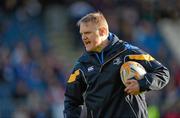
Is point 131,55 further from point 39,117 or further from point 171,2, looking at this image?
point 171,2

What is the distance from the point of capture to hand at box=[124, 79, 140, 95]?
5.81m

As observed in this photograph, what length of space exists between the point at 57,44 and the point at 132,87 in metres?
9.91

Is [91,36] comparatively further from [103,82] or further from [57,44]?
[57,44]

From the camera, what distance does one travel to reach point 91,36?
20.1 ft

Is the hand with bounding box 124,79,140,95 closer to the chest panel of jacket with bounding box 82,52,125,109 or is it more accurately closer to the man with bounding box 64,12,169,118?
the man with bounding box 64,12,169,118

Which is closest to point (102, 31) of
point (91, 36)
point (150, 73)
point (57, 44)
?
point (91, 36)

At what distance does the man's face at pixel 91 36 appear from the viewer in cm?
611

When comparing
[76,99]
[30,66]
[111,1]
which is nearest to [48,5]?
[111,1]

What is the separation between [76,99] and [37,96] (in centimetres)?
700

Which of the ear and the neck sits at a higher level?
the ear

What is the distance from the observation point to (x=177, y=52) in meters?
15.8

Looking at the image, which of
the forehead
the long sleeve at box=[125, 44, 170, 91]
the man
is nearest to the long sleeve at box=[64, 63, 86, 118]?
the man

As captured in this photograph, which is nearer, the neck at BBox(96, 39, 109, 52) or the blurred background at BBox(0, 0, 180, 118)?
the neck at BBox(96, 39, 109, 52)

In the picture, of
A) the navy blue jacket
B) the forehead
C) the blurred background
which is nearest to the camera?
the navy blue jacket
